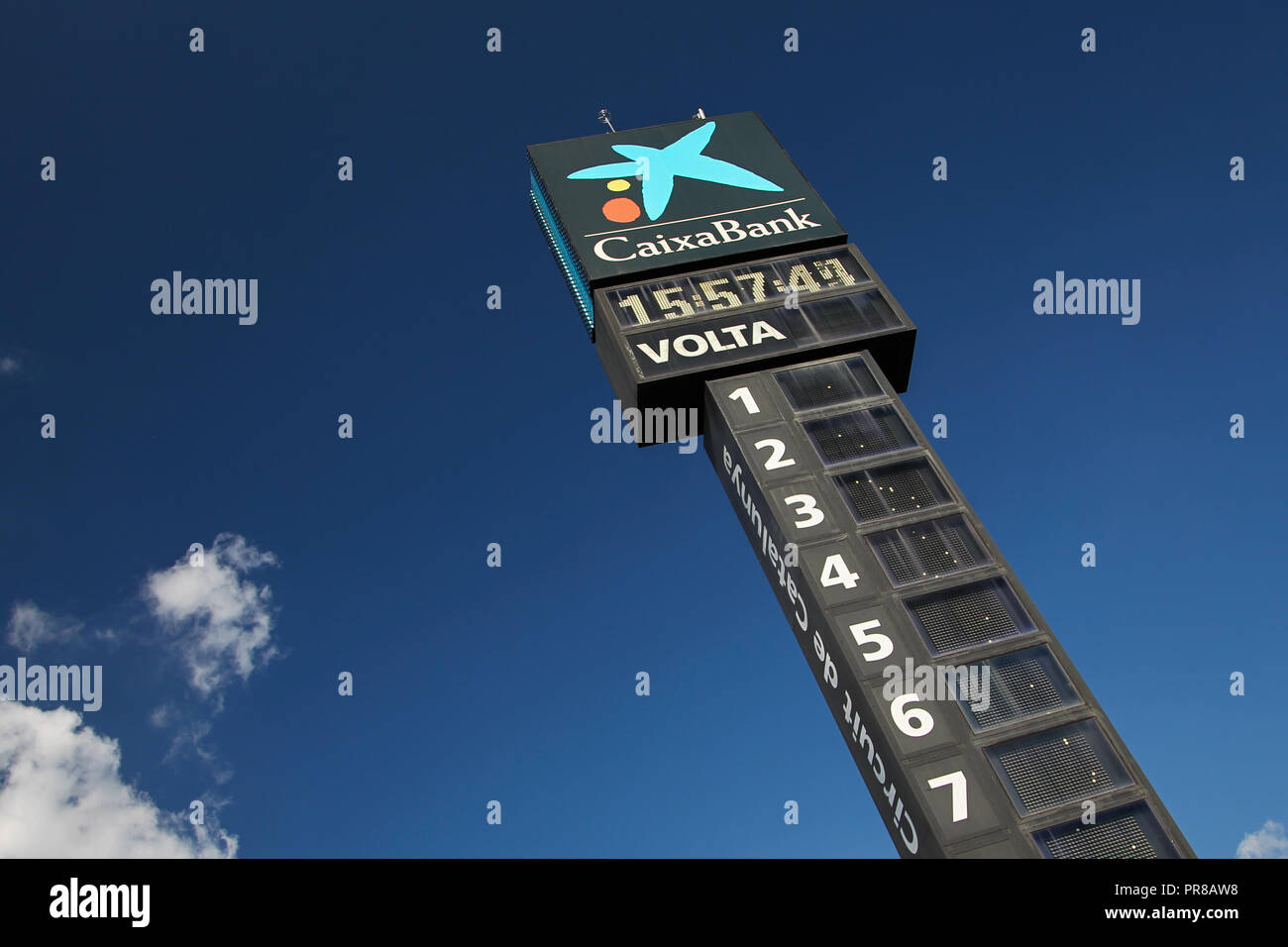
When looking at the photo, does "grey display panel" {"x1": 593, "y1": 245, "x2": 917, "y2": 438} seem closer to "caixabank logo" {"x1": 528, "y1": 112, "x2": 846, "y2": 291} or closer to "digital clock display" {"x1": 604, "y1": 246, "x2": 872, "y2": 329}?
"digital clock display" {"x1": 604, "y1": 246, "x2": 872, "y2": 329}

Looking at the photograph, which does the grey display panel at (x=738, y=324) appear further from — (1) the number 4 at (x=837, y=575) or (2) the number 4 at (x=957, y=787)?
(2) the number 4 at (x=957, y=787)

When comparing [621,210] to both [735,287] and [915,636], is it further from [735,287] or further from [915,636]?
[915,636]

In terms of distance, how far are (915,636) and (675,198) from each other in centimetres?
2254

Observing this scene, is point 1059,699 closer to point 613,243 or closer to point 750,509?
point 750,509

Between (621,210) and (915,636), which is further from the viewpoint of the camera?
(621,210)

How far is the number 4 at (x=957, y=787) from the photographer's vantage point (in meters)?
24.0

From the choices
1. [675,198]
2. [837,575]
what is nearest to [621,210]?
[675,198]

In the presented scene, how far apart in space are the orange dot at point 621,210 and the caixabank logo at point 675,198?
0.04 meters

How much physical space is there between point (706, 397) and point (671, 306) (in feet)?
14.9

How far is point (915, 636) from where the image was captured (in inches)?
1085

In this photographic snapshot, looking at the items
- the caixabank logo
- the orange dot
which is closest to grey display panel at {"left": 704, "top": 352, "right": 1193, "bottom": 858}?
the caixabank logo

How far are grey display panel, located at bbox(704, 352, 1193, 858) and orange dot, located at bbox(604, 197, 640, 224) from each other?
9969 mm
